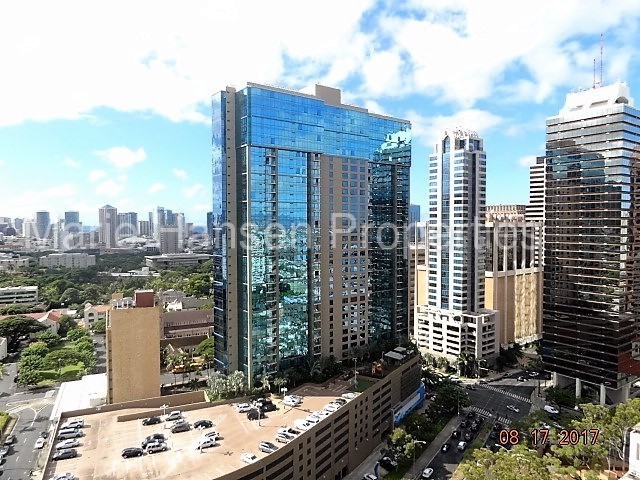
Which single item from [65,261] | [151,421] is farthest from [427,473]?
[65,261]

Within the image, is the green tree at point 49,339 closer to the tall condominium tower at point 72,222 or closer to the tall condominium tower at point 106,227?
the tall condominium tower at point 106,227

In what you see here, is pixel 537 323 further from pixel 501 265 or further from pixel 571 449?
pixel 571 449

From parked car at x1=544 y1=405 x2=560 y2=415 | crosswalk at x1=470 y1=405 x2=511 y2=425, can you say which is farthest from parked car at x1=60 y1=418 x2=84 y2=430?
parked car at x1=544 y1=405 x2=560 y2=415

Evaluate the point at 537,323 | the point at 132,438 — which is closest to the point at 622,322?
the point at 537,323

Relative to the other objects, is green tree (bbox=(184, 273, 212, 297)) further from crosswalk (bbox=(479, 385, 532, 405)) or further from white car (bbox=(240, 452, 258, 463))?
white car (bbox=(240, 452, 258, 463))

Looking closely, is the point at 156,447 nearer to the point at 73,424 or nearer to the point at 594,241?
the point at 73,424

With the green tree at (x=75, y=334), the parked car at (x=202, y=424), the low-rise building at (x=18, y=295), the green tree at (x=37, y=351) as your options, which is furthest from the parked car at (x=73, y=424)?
the low-rise building at (x=18, y=295)
